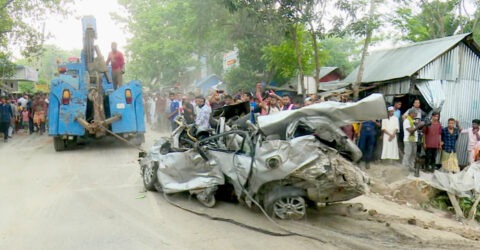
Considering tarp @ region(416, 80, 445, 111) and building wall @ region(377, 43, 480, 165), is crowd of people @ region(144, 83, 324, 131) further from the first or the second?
building wall @ region(377, 43, 480, 165)

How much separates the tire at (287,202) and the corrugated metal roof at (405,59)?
778 centimetres

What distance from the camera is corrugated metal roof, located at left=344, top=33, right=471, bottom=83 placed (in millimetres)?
12188

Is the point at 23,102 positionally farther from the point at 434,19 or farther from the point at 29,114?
the point at 434,19

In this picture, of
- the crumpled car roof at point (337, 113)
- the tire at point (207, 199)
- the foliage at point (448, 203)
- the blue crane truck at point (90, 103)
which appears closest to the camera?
the crumpled car roof at point (337, 113)

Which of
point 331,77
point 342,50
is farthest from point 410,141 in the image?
point 342,50

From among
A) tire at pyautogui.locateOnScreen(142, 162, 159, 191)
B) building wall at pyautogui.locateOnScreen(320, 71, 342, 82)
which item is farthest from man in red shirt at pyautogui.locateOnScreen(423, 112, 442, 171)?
building wall at pyautogui.locateOnScreen(320, 71, 342, 82)

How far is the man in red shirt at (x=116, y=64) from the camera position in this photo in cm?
1248

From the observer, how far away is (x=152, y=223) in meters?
5.54

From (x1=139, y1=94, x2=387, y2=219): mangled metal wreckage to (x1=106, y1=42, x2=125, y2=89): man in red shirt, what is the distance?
279 inches

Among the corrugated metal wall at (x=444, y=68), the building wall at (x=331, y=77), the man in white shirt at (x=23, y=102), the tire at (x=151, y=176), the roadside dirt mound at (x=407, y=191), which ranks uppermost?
the building wall at (x=331, y=77)

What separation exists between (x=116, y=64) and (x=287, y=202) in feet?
28.4

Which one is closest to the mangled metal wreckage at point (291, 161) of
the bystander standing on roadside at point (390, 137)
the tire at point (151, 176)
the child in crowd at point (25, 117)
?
the tire at point (151, 176)

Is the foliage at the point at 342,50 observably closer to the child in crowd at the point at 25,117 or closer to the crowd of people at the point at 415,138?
Answer: the child in crowd at the point at 25,117

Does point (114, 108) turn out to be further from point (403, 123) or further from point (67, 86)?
point (403, 123)
